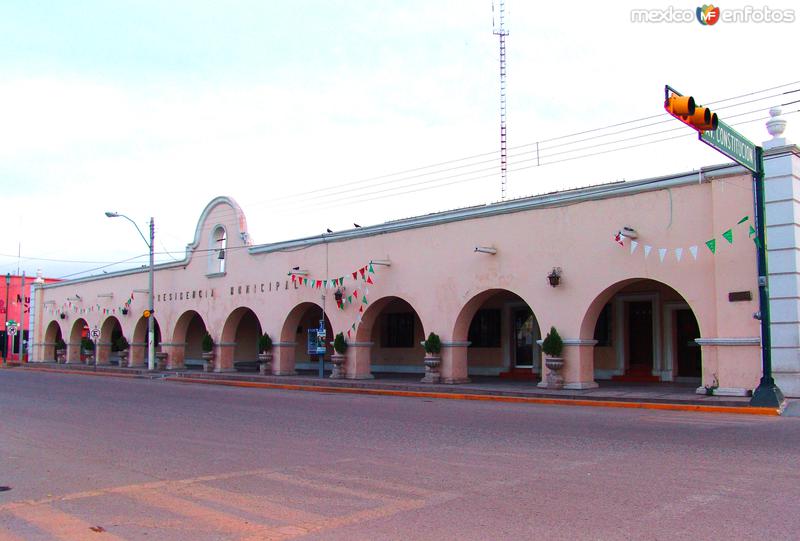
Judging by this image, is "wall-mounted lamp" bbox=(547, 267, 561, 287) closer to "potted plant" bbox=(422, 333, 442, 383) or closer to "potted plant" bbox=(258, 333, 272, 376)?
"potted plant" bbox=(422, 333, 442, 383)

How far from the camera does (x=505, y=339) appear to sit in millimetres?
26906

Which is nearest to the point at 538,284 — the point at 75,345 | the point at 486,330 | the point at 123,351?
the point at 486,330

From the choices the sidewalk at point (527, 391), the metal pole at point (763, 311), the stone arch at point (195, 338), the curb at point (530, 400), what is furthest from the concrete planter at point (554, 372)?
the stone arch at point (195, 338)

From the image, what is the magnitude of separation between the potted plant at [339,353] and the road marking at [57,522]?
1883 centimetres

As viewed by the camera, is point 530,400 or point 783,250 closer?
point 783,250

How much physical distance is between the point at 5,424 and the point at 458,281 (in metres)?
12.9

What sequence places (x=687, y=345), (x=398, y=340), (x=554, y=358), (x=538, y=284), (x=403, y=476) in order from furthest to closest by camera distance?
(x=398, y=340) → (x=687, y=345) → (x=538, y=284) → (x=554, y=358) → (x=403, y=476)

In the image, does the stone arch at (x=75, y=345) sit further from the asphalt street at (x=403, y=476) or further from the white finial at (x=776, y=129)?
the white finial at (x=776, y=129)

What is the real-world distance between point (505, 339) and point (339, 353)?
6094 mm

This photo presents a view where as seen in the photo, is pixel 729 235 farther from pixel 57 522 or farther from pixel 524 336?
pixel 57 522

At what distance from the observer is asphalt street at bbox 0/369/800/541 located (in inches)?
245

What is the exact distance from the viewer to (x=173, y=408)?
1686cm

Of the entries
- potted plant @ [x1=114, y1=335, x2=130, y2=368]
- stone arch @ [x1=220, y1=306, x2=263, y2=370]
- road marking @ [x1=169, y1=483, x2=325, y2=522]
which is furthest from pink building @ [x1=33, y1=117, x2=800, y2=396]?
road marking @ [x1=169, y1=483, x2=325, y2=522]

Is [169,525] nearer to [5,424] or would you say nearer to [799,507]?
[799,507]
